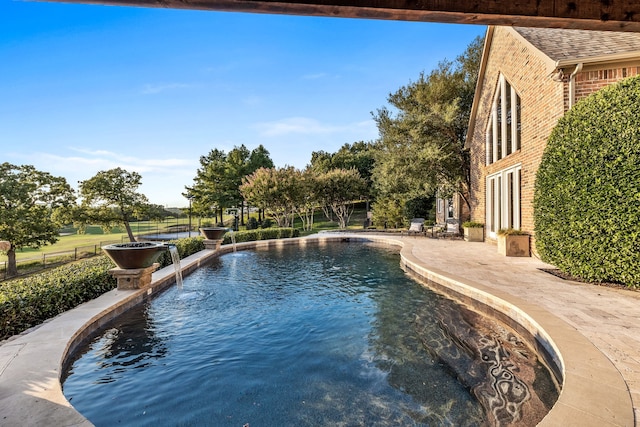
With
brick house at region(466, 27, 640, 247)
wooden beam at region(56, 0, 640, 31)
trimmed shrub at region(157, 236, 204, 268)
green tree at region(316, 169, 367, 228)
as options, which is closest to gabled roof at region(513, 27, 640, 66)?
brick house at region(466, 27, 640, 247)

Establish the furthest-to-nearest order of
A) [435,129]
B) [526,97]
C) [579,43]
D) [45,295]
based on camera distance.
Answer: [435,129] < [526,97] < [579,43] < [45,295]

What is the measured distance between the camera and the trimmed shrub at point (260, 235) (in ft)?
54.7

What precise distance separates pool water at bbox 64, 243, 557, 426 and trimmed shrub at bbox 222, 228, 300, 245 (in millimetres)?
9744

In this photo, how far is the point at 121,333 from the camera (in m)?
4.92

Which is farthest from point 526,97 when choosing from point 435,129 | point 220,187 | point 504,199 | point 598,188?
point 220,187

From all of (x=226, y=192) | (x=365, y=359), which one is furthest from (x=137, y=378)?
(x=226, y=192)

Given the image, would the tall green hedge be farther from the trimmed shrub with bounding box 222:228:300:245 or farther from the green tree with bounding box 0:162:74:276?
the green tree with bounding box 0:162:74:276

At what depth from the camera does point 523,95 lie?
32.3 ft

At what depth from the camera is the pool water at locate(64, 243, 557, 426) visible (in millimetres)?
2922

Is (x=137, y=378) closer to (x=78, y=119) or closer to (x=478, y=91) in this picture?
(x=78, y=119)

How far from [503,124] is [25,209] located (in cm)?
2309

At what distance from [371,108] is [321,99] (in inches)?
140

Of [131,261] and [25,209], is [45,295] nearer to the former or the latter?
[131,261]

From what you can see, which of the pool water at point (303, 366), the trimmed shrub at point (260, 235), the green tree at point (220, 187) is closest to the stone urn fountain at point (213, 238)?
the trimmed shrub at point (260, 235)
